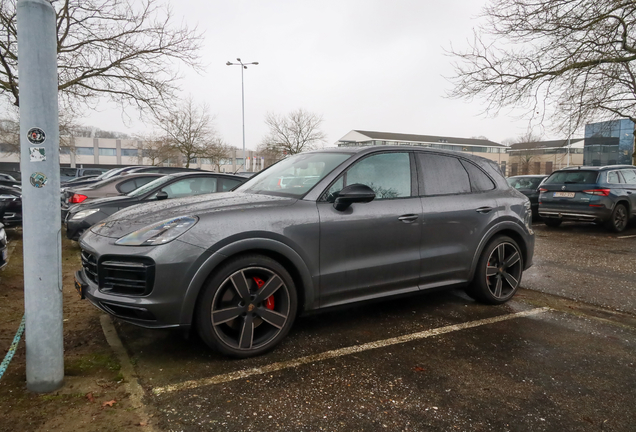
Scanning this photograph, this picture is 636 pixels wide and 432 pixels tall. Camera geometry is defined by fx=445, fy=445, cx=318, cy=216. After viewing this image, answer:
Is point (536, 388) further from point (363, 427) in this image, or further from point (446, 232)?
point (446, 232)

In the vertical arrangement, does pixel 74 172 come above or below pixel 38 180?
above

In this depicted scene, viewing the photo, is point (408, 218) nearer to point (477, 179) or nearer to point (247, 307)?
point (477, 179)

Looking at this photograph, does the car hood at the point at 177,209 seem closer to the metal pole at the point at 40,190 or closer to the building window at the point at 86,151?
the metal pole at the point at 40,190

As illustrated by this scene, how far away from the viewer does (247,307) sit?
3234mm

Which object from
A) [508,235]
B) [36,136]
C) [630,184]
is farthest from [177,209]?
[630,184]

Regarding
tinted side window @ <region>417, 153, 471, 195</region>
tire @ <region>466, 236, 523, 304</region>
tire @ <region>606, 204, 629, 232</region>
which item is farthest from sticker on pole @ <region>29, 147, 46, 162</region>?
tire @ <region>606, 204, 629, 232</region>

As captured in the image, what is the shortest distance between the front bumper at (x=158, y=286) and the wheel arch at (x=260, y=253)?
38 mm

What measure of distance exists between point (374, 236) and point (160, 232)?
1.73 m

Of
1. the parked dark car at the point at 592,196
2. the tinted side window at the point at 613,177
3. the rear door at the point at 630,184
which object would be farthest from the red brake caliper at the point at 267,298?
the rear door at the point at 630,184

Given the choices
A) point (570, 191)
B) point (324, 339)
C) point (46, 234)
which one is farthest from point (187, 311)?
point (570, 191)

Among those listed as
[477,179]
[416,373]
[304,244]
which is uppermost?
[477,179]

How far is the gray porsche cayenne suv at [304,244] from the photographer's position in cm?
302

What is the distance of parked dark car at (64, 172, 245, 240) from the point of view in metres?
7.15

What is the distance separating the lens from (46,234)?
268 centimetres
